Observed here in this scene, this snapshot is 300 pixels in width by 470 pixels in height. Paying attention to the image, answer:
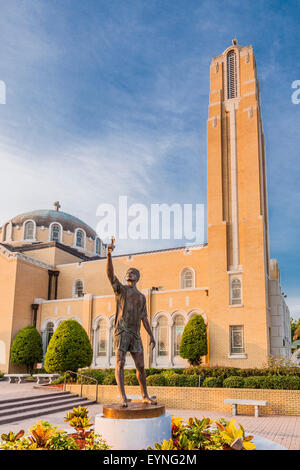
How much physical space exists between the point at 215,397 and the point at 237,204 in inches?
486

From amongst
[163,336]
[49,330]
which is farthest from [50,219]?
[163,336]

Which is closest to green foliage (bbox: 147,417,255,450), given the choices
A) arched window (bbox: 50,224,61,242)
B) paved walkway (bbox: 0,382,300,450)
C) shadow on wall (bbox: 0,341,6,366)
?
paved walkway (bbox: 0,382,300,450)

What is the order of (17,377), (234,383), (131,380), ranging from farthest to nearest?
1. (17,377)
2. (131,380)
3. (234,383)

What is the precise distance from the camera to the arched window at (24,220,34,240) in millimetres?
→ 39500

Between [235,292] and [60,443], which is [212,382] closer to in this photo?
[235,292]

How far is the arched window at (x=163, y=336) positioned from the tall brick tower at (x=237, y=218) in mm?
3377

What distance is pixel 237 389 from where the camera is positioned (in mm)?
15047

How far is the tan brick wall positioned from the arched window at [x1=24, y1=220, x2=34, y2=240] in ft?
81.5

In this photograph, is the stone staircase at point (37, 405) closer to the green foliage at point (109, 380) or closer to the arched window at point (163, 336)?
the green foliage at point (109, 380)

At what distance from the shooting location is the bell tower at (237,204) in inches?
884

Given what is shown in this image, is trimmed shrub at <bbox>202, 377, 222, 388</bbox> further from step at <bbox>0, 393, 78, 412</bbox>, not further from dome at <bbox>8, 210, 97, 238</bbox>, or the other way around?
dome at <bbox>8, 210, 97, 238</bbox>

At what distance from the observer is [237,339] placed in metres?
22.5

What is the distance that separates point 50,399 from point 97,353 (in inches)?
438
